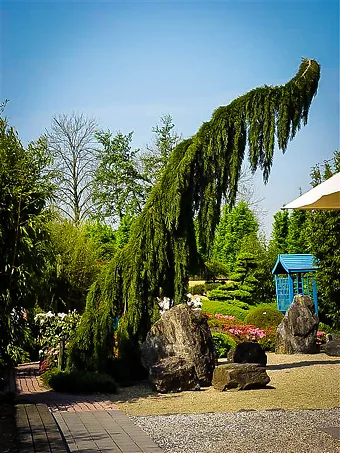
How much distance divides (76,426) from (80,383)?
8.53 ft

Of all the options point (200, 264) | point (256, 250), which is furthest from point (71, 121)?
point (200, 264)

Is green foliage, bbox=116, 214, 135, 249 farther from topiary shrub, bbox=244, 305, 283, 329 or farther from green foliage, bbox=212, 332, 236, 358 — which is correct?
green foliage, bbox=212, 332, 236, 358

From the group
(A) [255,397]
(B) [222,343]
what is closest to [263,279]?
(B) [222,343]

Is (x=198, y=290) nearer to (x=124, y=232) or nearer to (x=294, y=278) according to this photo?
(x=124, y=232)

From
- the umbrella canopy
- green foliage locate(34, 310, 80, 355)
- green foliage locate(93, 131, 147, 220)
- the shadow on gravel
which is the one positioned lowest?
the shadow on gravel

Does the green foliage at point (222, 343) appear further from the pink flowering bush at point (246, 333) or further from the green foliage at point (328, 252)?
the green foliage at point (328, 252)

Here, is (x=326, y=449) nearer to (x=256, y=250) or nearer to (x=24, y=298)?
(x=24, y=298)

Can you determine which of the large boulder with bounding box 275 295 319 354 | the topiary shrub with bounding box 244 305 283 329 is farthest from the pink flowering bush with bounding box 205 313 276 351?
the topiary shrub with bounding box 244 305 283 329

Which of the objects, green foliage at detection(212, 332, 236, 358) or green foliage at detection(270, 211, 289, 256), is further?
green foliage at detection(270, 211, 289, 256)

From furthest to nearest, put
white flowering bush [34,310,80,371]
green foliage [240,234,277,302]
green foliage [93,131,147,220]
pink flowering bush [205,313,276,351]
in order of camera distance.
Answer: green foliage [93,131,147,220] → green foliage [240,234,277,302] → pink flowering bush [205,313,276,351] → white flowering bush [34,310,80,371]

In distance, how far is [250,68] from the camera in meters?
10.5

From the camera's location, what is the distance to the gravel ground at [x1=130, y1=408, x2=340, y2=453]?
230 inches

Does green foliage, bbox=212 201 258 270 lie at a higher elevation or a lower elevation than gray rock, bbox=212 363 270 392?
higher

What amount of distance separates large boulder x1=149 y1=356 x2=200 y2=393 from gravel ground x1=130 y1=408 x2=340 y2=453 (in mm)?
1899
